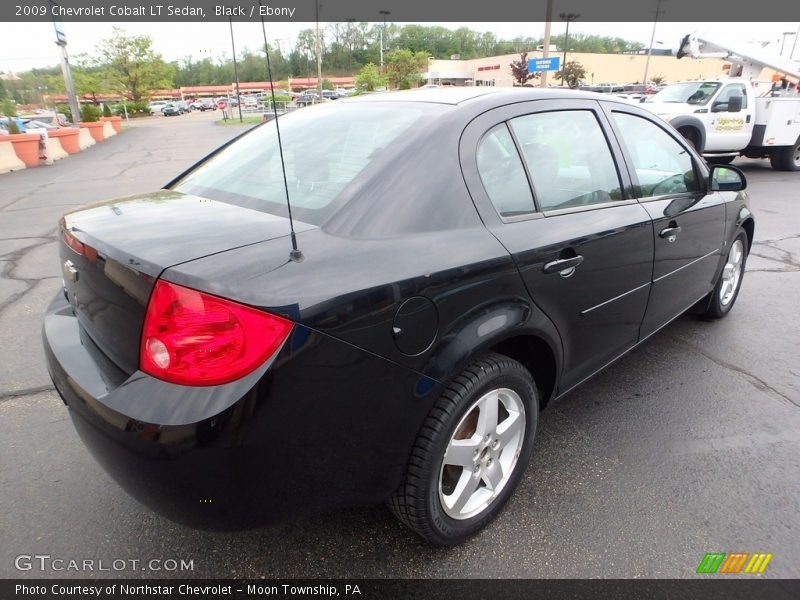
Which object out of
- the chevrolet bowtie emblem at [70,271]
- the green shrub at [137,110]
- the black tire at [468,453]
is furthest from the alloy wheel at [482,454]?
the green shrub at [137,110]

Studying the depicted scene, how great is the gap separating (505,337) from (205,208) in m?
1.23

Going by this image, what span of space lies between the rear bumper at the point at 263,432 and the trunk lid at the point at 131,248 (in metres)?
0.14

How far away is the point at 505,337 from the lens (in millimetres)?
1935

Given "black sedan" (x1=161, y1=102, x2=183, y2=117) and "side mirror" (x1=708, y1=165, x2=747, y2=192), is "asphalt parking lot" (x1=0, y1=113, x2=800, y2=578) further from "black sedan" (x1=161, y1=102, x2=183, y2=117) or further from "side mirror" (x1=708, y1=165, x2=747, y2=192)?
"black sedan" (x1=161, y1=102, x2=183, y2=117)

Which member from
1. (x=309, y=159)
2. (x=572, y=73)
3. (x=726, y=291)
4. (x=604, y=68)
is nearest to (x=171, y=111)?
(x=572, y=73)

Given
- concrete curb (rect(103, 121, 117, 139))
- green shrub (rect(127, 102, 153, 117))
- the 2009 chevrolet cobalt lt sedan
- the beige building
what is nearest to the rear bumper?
the 2009 chevrolet cobalt lt sedan

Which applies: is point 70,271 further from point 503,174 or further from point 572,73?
point 572,73

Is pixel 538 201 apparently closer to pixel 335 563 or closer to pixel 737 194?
pixel 335 563

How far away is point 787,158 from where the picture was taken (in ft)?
42.4

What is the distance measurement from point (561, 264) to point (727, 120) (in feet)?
39.2

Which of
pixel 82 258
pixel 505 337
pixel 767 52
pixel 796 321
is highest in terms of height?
pixel 767 52

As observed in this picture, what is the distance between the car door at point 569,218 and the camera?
2043 millimetres

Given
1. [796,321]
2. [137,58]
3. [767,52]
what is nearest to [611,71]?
[137,58]

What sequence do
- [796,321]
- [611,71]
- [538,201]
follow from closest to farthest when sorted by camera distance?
1. [538,201]
2. [796,321]
3. [611,71]
